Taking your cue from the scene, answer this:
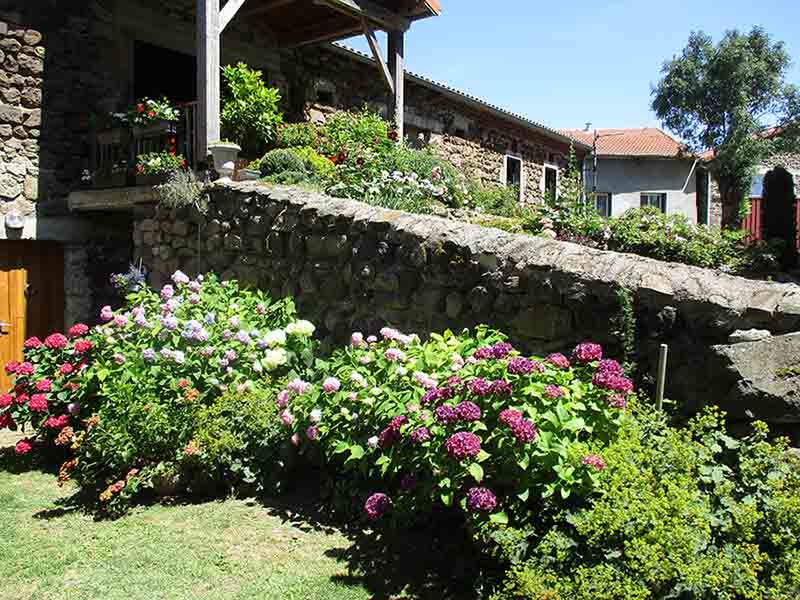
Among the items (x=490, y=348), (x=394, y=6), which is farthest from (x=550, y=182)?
(x=490, y=348)

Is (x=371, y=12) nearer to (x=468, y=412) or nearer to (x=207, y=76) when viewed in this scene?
(x=207, y=76)

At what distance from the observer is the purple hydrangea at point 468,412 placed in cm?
268

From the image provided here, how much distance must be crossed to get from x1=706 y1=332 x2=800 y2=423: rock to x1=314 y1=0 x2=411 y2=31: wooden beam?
679 centimetres

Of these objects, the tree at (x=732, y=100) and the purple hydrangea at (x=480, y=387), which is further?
the tree at (x=732, y=100)

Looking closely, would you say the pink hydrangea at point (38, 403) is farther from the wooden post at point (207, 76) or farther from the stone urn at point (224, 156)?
the wooden post at point (207, 76)

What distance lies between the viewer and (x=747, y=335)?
3.09 meters

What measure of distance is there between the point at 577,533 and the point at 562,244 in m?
1.96

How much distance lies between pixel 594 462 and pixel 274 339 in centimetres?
251

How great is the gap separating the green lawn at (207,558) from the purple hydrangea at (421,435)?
0.57 m

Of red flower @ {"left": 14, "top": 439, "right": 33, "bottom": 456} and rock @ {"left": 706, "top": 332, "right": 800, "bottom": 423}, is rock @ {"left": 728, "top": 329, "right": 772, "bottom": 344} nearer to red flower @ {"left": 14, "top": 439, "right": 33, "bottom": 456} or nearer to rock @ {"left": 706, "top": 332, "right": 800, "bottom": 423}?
rock @ {"left": 706, "top": 332, "right": 800, "bottom": 423}

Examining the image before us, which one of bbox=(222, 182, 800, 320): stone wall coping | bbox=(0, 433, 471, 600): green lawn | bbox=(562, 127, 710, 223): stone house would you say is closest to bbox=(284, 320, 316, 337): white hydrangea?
bbox=(222, 182, 800, 320): stone wall coping

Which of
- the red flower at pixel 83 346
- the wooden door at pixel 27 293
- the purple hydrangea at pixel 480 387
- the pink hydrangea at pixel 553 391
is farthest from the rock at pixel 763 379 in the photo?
the wooden door at pixel 27 293

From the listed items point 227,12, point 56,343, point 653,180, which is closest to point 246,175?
point 227,12

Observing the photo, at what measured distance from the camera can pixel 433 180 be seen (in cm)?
752
